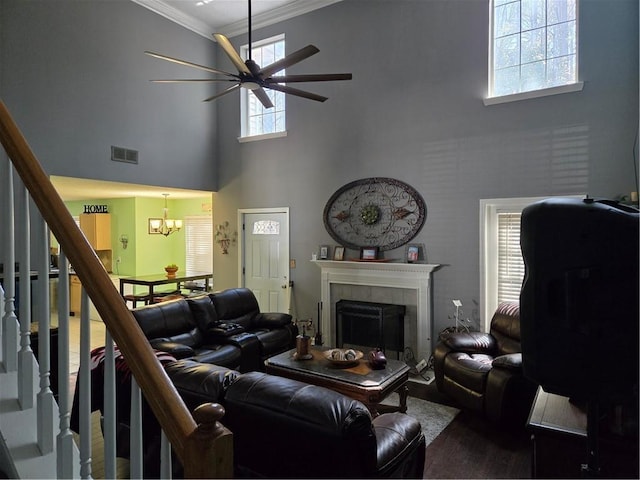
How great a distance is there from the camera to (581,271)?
3.64 ft

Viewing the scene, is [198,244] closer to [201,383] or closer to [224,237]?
[224,237]

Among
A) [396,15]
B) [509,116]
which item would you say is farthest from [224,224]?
[509,116]

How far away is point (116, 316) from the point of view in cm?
109

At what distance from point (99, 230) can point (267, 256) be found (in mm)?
4308

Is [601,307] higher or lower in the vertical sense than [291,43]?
lower

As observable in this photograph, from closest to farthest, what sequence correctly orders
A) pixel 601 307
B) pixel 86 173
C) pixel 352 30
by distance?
pixel 601 307 → pixel 86 173 → pixel 352 30

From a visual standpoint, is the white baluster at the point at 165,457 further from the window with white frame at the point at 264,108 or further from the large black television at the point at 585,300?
the window with white frame at the point at 264,108

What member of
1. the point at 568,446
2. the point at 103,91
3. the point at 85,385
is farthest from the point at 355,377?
the point at 103,91

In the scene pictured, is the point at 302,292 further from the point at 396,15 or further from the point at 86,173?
the point at 396,15

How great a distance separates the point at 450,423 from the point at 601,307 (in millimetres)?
2708

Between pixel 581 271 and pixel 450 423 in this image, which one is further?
pixel 450 423

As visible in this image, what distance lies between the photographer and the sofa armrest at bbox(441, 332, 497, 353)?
392cm

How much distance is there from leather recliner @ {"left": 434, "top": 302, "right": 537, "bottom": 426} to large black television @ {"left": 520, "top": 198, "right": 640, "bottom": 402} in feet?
6.29

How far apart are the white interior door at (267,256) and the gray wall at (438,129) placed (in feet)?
0.61
